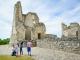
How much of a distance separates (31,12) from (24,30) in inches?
206

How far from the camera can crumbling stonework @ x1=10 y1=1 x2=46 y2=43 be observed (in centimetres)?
4678

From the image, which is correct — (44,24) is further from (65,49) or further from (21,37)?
(65,49)

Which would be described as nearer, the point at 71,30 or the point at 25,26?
the point at 25,26

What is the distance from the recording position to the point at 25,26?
49.9 m

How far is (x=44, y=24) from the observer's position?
167ft

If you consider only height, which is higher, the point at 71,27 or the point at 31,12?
the point at 31,12

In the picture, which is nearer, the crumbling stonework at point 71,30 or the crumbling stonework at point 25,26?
the crumbling stonework at point 25,26

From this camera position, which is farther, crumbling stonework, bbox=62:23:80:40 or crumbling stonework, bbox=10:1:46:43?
crumbling stonework, bbox=62:23:80:40

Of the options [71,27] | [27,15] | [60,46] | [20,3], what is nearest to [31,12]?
[27,15]

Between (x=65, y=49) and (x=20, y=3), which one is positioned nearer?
(x=65, y=49)

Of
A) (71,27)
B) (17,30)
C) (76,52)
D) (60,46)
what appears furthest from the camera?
(71,27)

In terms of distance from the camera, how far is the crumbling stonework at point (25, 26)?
46.8 m

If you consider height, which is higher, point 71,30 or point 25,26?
point 25,26

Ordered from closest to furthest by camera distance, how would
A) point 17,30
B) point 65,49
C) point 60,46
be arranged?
point 65,49, point 60,46, point 17,30
